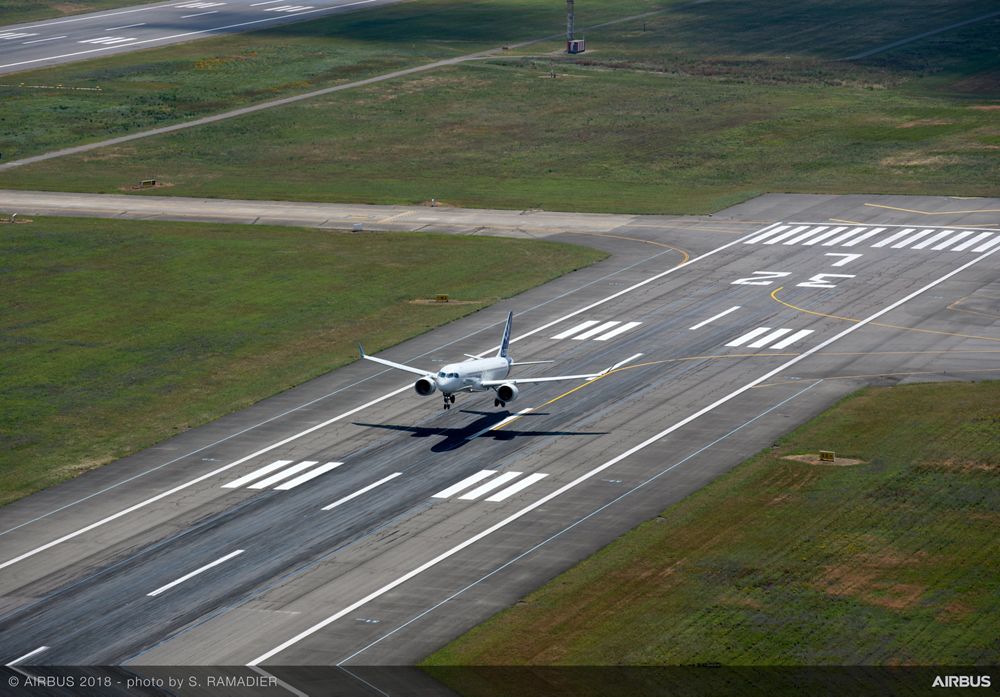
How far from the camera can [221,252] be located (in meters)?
→ 123

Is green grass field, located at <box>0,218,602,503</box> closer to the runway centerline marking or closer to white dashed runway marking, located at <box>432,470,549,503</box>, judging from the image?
the runway centerline marking

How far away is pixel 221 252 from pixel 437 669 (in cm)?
7521

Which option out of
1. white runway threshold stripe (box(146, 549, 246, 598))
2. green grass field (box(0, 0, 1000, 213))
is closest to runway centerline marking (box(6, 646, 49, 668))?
white runway threshold stripe (box(146, 549, 246, 598))

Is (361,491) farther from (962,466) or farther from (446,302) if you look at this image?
(446,302)

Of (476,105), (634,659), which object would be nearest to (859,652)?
(634,659)

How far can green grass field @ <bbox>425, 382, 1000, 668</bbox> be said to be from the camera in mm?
53906

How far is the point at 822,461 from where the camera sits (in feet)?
241

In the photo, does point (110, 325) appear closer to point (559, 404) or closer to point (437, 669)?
point (559, 404)

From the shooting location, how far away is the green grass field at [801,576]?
53906 millimetres

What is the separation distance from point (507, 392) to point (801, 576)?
2259 cm

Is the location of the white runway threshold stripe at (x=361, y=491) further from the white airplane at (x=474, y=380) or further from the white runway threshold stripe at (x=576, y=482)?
the white runway threshold stripe at (x=576, y=482)

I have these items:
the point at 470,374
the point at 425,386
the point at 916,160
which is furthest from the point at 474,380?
the point at 916,160

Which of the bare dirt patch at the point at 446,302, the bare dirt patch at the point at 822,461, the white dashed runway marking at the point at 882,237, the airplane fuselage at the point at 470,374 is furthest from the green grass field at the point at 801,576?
the white dashed runway marking at the point at 882,237

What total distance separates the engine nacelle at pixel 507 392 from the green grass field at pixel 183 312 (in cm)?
1756
